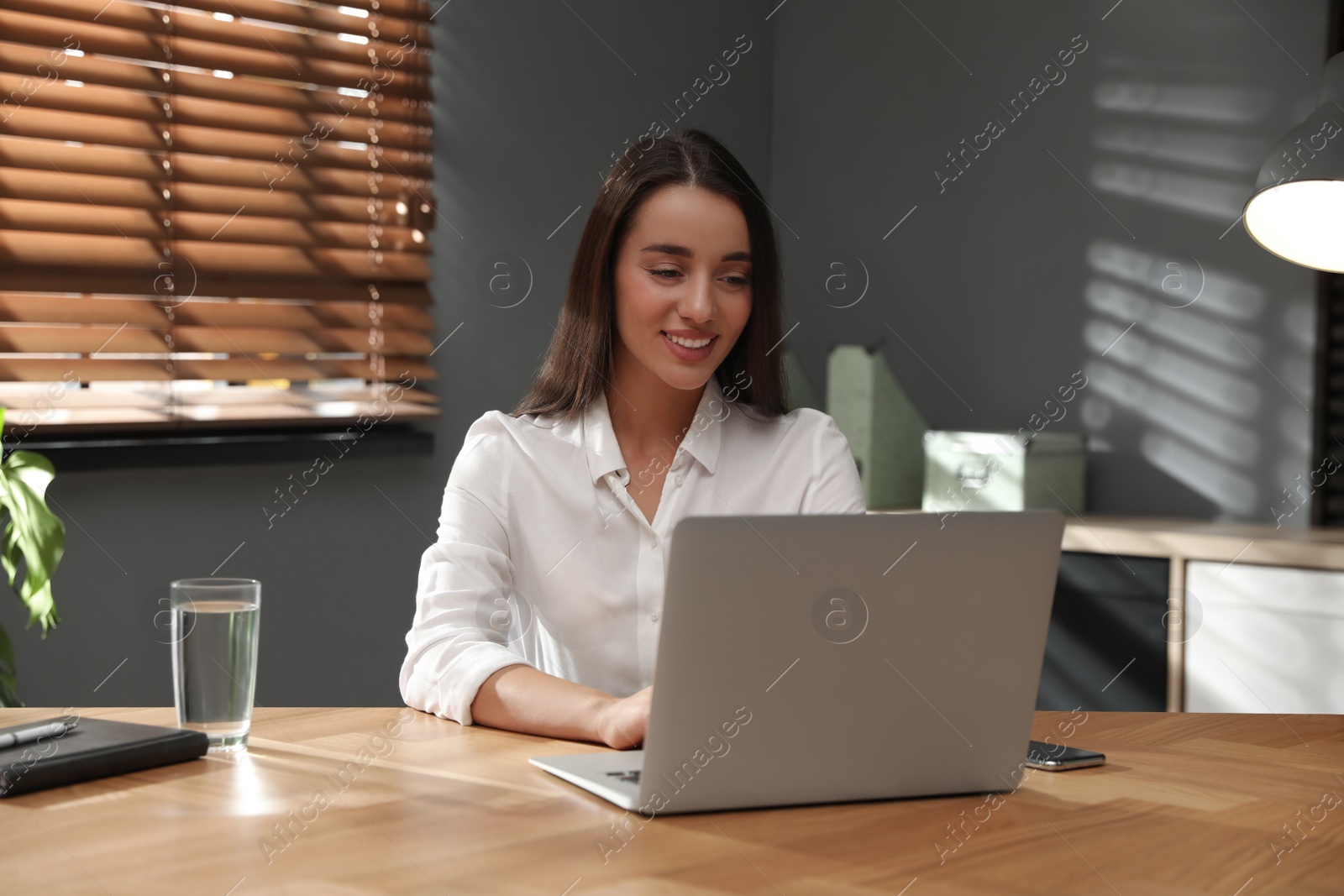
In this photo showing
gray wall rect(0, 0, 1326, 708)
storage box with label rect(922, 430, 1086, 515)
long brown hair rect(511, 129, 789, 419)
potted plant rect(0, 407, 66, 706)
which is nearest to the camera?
long brown hair rect(511, 129, 789, 419)

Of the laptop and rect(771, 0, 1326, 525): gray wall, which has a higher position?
rect(771, 0, 1326, 525): gray wall

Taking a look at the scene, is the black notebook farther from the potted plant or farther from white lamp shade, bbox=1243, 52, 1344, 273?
white lamp shade, bbox=1243, 52, 1344, 273

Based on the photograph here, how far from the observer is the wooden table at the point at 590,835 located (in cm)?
76

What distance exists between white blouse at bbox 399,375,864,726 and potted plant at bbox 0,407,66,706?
71cm

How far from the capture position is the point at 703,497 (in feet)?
5.60

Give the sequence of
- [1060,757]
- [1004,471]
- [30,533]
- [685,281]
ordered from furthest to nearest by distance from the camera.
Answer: [1004,471]
[30,533]
[685,281]
[1060,757]

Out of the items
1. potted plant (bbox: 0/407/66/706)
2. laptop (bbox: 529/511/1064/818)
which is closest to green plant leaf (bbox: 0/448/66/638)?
potted plant (bbox: 0/407/66/706)

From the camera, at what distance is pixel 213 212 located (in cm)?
250

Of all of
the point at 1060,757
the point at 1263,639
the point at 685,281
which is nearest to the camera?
the point at 1060,757

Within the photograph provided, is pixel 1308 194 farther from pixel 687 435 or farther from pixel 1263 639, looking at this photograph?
pixel 1263 639

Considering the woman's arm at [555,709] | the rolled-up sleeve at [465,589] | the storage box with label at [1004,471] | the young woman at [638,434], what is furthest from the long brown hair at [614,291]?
the storage box with label at [1004,471]

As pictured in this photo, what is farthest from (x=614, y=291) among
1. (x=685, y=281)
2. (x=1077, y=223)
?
(x=1077, y=223)

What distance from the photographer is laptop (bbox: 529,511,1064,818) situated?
0.86m

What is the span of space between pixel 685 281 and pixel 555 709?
689 mm
